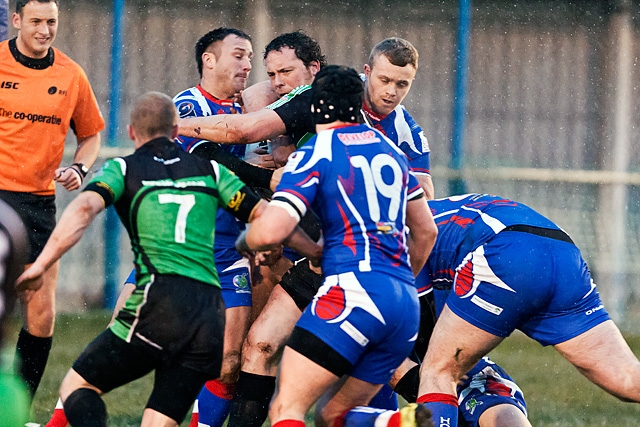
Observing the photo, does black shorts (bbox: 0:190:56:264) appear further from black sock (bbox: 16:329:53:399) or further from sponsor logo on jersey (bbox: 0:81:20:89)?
sponsor logo on jersey (bbox: 0:81:20:89)

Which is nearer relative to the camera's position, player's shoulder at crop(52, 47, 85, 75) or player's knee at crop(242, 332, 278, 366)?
player's knee at crop(242, 332, 278, 366)

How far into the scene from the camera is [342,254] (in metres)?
4.72

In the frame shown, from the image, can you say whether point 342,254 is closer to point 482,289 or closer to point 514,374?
point 482,289

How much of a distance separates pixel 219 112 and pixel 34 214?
4.61 feet

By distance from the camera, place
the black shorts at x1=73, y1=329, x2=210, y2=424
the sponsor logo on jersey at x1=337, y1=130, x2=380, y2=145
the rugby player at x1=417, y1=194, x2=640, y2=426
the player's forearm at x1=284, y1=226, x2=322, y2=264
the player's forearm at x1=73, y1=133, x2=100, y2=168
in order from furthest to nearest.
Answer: the player's forearm at x1=73, y1=133, x2=100, y2=168 → the rugby player at x1=417, y1=194, x2=640, y2=426 → the player's forearm at x1=284, y1=226, x2=322, y2=264 → the sponsor logo on jersey at x1=337, y1=130, x2=380, y2=145 → the black shorts at x1=73, y1=329, x2=210, y2=424

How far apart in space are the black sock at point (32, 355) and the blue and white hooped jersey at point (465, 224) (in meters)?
2.45

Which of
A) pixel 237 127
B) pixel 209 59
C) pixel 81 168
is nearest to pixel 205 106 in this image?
pixel 209 59

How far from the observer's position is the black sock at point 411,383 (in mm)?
6043

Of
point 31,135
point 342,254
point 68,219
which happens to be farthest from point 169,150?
point 31,135

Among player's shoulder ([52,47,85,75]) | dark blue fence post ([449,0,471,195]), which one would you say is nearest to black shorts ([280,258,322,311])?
player's shoulder ([52,47,85,75])

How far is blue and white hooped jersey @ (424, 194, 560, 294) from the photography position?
18.2ft

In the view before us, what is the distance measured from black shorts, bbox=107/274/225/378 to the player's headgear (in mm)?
967

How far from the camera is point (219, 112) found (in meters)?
6.41

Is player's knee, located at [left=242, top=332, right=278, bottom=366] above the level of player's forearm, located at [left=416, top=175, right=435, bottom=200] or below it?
below
